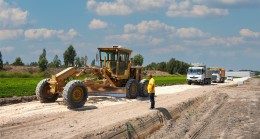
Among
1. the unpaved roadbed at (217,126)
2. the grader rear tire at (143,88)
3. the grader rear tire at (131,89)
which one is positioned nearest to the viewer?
the unpaved roadbed at (217,126)

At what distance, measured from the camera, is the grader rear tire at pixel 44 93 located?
1809 cm

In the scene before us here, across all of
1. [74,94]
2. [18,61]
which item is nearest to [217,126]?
[74,94]

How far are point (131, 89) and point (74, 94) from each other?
220 inches

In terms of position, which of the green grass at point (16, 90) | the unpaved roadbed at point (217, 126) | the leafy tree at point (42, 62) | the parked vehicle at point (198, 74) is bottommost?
the unpaved roadbed at point (217, 126)

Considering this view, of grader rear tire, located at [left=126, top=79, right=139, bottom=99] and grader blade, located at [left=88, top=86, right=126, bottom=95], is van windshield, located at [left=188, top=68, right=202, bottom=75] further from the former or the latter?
grader blade, located at [left=88, top=86, right=126, bottom=95]

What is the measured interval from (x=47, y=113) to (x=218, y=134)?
22.2ft

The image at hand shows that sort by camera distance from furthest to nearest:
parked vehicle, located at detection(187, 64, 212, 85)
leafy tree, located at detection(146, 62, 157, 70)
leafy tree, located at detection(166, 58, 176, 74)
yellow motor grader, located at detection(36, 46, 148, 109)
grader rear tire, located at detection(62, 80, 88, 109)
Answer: leafy tree, located at detection(166, 58, 176, 74), leafy tree, located at detection(146, 62, 157, 70), parked vehicle, located at detection(187, 64, 212, 85), yellow motor grader, located at detection(36, 46, 148, 109), grader rear tire, located at detection(62, 80, 88, 109)

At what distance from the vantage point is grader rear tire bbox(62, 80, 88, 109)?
1619 cm

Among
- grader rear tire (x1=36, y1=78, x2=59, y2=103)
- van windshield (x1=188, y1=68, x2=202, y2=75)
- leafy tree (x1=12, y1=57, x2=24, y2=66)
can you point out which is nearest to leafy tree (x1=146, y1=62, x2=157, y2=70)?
leafy tree (x1=12, y1=57, x2=24, y2=66)

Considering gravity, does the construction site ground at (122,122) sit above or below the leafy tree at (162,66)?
below

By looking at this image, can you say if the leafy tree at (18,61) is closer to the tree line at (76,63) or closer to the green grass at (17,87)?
the tree line at (76,63)

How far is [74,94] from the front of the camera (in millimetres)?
16547

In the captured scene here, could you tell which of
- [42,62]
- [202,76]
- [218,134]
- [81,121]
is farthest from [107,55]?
[42,62]

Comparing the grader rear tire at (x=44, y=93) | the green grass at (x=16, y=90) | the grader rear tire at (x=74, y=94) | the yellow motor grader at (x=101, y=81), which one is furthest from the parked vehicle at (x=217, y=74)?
the grader rear tire at (x=74, y=94)
